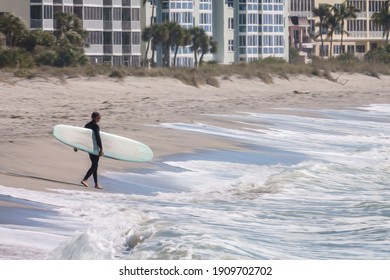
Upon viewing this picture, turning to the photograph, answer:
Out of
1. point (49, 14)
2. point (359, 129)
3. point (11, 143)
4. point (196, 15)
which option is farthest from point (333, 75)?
point (11, 143)

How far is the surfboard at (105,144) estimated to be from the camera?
2006 centimetres

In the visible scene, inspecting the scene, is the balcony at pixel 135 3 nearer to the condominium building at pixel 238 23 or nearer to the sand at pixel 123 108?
the condominium building at pixel 238 23

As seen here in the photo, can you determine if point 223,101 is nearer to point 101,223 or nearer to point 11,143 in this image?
point 11,143

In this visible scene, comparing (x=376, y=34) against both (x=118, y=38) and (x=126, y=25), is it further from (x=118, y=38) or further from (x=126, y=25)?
(x=118, y=38)

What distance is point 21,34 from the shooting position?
54469mm

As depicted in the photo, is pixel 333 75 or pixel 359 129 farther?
pixel 333 75

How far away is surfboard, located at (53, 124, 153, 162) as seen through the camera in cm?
2006

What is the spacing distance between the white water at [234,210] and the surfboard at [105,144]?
1.52 feet

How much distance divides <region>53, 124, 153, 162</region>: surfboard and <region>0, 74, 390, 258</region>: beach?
0.23 m

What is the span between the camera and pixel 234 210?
18.3m

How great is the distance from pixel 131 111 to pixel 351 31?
265 feet

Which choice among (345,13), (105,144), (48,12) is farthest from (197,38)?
(105,144)

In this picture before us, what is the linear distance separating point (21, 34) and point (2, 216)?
39.7 m

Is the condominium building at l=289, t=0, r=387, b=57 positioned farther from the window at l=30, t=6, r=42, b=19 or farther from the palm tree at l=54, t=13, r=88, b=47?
the palm tree at l=54, t=13, r=88, b=47
